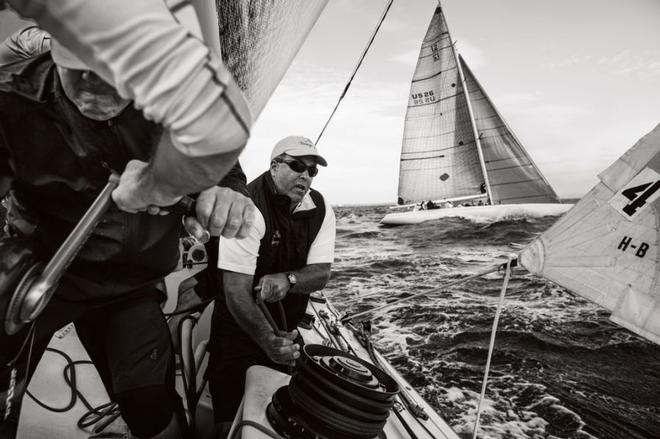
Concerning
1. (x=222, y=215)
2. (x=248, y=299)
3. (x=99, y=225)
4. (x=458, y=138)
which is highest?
(x=458, y=138)

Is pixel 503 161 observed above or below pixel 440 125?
below

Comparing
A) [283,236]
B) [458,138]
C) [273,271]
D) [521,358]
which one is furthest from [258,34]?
[458,138]

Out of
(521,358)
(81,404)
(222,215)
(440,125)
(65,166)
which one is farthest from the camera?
(440,125)

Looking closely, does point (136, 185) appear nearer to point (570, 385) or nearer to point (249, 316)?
point (249, 316)

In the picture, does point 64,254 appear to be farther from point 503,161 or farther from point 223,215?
point 503,161

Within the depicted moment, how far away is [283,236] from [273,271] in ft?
0.74

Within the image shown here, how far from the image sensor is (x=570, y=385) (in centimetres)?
402

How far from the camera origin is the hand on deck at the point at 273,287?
6.42 ft

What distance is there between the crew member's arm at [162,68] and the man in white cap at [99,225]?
1.16 feet

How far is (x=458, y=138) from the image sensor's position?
2156 centimetres

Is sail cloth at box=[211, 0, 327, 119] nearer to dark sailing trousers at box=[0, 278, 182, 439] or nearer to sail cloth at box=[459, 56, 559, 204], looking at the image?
dark sailing trousers at box=[0, 278, 182, 439]

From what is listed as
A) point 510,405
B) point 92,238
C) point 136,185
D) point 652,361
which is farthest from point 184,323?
point 652,361

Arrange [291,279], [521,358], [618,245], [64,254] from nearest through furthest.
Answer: [64,254], [618,245], [291,279], [521,358]

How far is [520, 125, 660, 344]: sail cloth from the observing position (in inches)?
69.3
